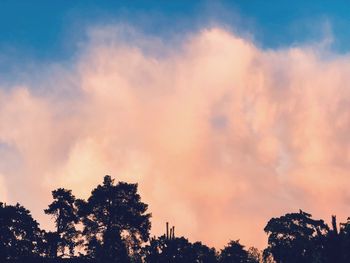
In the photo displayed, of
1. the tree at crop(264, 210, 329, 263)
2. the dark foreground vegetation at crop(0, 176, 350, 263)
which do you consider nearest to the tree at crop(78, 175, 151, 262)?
the dark foreground vegetation at crop(0, 176, 350, 263)

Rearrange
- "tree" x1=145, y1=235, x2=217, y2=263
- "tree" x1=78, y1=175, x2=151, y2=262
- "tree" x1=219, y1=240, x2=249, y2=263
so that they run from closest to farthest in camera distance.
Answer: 1. "tree" x1=145, y1=235, x2=217, y2=263
2. "tree" x1=78, y1=175, x2=151, y2=262
3. "tree" x1=219, y1=240, x2=249, y2=263

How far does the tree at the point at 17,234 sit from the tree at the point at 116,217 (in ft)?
24.0

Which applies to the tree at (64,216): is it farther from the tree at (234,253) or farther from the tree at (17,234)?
the tree at (234,253)

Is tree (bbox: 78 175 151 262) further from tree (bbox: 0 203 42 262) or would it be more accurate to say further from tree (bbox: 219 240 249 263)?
tree (bbox: 219 240 249 263)

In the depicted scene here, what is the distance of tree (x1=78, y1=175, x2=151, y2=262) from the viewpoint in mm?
52969

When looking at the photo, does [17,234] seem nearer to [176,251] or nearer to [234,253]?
[176,251]

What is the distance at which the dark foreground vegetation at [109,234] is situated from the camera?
45656 millimetres

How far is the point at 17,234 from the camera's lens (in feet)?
153

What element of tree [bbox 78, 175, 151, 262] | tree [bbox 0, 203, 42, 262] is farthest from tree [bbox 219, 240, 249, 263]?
tree [bbox 0, 203, 42, 262]

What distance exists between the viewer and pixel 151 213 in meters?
56.9

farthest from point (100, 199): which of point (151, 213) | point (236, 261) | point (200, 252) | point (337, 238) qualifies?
point (337, 238)

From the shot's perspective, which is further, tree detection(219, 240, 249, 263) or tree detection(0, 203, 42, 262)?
tree detection(219, 240, 249, 263)

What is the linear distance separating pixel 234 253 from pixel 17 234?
142ft

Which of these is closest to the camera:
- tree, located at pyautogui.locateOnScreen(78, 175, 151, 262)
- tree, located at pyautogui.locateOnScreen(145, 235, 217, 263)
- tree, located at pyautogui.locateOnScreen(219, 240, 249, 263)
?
tree, located at pyautogui.locateOnScreen(145, 235, 217, 263)
